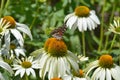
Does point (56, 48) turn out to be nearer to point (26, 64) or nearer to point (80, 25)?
point (26, 64)

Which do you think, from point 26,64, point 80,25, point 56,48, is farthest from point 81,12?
point 56,48

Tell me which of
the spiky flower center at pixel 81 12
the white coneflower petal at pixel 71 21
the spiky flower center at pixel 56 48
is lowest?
the spiky flower center at pixel 56 48

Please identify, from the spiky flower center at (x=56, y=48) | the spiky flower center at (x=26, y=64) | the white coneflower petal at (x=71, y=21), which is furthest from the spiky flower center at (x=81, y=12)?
the spiky flower center at (x=56, y=48)

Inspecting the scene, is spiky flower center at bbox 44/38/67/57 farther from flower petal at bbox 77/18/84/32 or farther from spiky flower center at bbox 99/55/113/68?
flower petal at bbox 77/18/84/32

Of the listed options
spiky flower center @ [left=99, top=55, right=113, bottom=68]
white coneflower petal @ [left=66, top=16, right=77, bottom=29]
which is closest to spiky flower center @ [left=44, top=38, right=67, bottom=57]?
spiky flower center @ [left=99, top=55, right=113, bottom=68]

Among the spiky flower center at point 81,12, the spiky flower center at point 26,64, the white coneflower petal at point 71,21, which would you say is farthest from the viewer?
the spiky flower center at point 81,12

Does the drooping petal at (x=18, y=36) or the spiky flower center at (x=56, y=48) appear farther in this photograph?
the drooping petal at (x=18, y=36)

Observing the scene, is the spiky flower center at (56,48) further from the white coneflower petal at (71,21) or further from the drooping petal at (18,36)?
the white coneflower petal at (71,21)

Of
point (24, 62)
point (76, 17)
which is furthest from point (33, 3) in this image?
point (24, 62)
